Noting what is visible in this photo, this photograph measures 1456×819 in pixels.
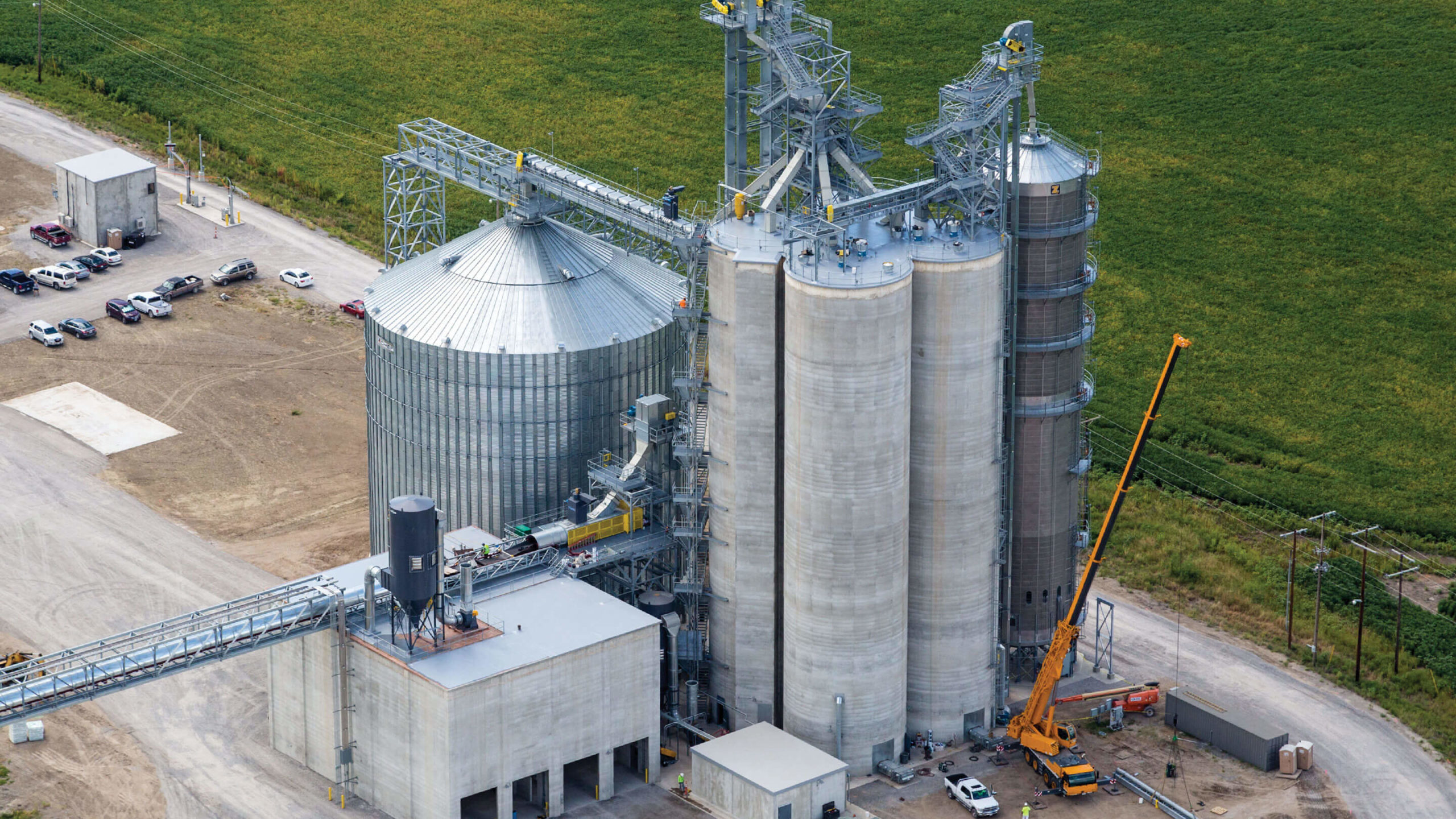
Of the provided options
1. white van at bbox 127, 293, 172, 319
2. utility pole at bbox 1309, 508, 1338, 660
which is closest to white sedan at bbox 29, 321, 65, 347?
white van at bbox 127, 293, 172, 319

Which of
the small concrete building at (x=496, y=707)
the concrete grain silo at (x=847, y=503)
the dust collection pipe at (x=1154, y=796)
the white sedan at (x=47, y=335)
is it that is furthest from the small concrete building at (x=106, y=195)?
the dust collection pipe at (x=1154, y=796)

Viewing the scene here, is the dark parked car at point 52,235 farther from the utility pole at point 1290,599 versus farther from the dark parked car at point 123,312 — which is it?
the utility pole at point 1290,599

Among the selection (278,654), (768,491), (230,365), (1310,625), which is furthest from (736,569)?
(230,365)

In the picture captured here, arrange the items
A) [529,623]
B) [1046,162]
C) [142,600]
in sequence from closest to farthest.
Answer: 1. [529,623]
2. [1046,162]
3. [142,600]

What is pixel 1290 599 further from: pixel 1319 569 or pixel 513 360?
pixel 513 360

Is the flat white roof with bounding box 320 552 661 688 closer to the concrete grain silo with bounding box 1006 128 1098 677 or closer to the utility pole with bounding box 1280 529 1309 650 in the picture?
the concrete grain silo with bounding box 1006 128 1098 677

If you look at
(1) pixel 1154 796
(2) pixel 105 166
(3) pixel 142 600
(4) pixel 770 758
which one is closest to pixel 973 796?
(1) pixel 1154 796
